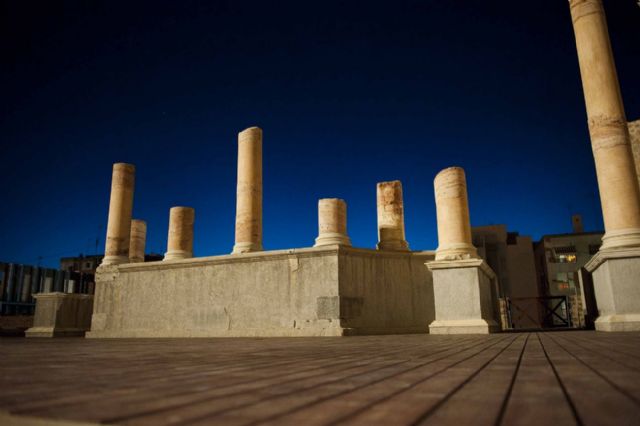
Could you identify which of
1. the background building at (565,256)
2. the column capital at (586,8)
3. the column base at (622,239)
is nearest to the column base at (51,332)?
the column base at (622,239)

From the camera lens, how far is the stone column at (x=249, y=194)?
51.8ft

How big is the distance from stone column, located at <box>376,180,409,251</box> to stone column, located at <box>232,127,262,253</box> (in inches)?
172

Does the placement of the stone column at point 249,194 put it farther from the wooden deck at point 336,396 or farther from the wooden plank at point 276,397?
the wooden plank at point 276,397

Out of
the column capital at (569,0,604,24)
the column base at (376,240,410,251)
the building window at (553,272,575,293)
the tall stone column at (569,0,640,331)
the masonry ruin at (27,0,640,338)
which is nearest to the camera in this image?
the tall stone column at (569,0,640,331)

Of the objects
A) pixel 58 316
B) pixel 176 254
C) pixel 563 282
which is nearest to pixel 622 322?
pixel 176 254

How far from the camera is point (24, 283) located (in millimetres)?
34062

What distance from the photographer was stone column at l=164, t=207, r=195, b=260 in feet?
58.3

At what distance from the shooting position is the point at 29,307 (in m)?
34.1

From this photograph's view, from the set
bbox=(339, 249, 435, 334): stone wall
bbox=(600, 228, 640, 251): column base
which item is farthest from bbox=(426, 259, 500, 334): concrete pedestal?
bbox=(600, 228, 640, 251): column base

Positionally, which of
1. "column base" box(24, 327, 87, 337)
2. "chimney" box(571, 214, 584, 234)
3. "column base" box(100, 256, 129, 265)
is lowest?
"column base" box(24, 327, 87, 337)

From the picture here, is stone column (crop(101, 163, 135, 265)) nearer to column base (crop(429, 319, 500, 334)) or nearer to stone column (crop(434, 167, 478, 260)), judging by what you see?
stone column (crop(434, 167, 478, 260))

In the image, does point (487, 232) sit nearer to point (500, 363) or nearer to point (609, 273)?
point (609, 273)

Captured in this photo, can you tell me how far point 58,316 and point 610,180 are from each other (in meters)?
18.5

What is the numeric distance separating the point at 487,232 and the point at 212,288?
120 feet
